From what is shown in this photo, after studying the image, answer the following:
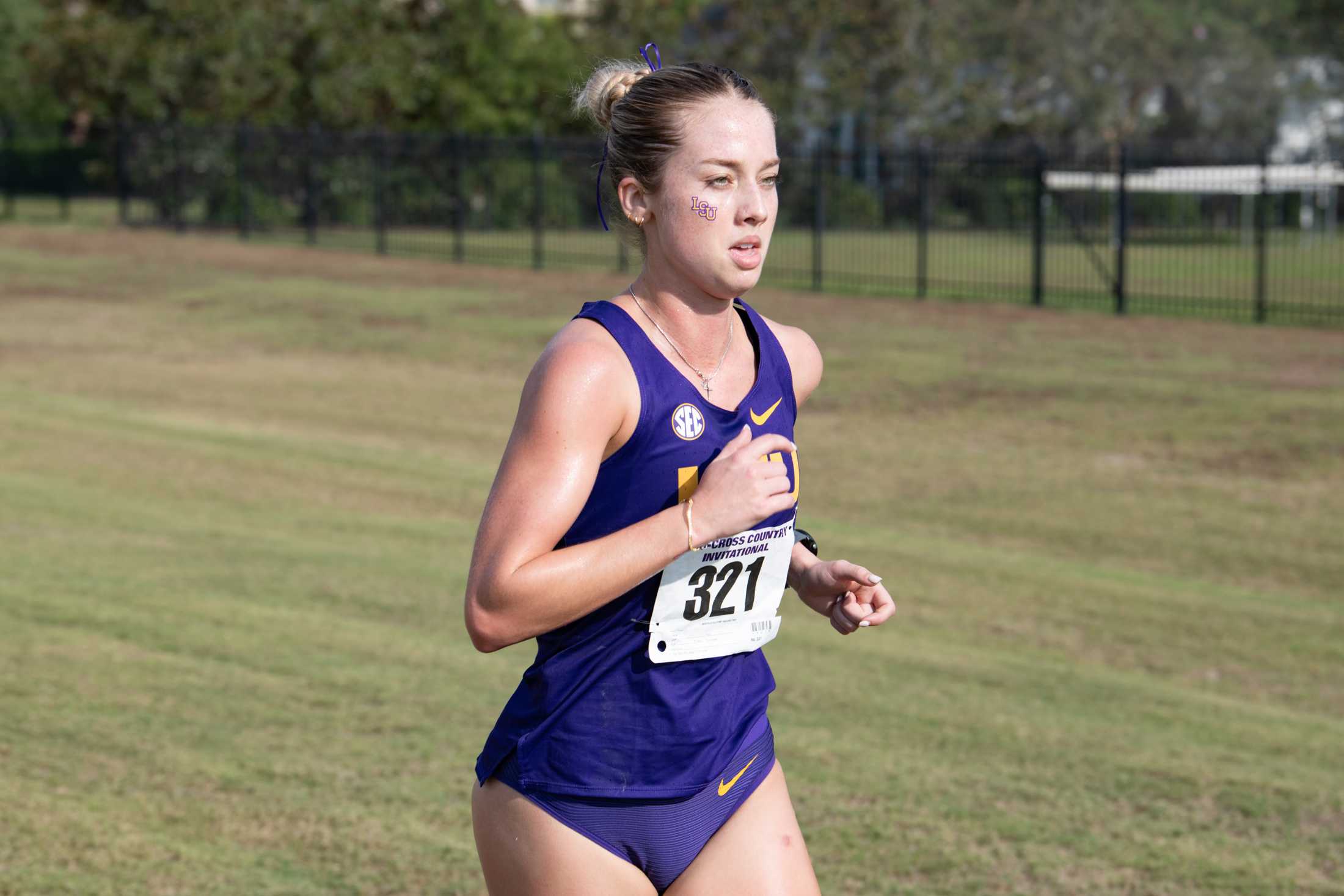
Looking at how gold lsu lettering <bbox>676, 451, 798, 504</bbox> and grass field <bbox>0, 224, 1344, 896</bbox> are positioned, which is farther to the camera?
grass field <bbox>0, 224, 1344, 896</bbox>

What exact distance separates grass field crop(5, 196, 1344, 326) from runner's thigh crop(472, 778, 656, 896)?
2134 cm

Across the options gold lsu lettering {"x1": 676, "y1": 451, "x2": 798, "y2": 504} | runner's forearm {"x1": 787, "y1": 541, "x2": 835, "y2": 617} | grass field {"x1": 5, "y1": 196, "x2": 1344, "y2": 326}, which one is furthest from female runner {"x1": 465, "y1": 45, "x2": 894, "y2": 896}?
grass field {"x1": 5, "y1": 196, "x2": 1344, "y2": 326}

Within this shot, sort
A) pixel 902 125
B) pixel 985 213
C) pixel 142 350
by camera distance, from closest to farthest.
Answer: pixel 142 350 < pixel 985 213 < pixel 902 125

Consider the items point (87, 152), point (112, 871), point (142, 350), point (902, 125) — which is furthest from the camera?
point (902, 125)

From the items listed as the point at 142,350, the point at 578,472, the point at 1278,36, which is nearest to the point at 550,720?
the point at 578,472

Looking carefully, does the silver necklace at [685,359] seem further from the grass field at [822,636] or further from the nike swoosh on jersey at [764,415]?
the grass field at [822,636]

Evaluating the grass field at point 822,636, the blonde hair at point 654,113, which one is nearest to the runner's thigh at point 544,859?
the blonde hair at point 654,113

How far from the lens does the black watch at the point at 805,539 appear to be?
2.98 metres

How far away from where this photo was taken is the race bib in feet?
8.82

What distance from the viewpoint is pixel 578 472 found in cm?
250

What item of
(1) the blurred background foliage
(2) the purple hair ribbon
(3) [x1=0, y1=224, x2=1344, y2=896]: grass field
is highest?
(1) the blurred background foliage

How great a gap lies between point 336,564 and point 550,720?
247 inches

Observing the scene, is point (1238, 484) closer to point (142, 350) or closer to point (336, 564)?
point (336, 564)

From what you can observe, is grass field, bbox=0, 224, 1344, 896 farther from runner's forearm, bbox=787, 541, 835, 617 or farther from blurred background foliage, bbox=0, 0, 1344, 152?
blurred background foliage, bbox=0, 0, 1344, 152
